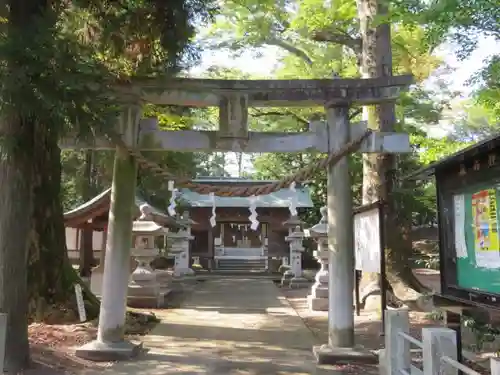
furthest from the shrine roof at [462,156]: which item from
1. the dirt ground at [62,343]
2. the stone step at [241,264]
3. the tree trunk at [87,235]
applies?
the stone step at [241,264]

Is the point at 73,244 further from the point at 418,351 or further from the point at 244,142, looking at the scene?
the point at 418,351

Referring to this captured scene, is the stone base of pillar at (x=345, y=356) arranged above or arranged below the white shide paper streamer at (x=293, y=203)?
below

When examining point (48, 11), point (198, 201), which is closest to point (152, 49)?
point (48, 11)

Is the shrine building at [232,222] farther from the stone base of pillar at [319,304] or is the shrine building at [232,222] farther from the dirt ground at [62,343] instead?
the dirt ground at [62,343]

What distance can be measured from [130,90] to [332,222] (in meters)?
3.39

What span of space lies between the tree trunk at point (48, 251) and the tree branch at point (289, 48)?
1010 cm

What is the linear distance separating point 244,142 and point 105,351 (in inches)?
136

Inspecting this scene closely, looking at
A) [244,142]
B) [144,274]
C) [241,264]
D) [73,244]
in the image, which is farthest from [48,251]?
[241,264]

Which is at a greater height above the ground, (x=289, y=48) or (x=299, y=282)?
(x=289, y=48)

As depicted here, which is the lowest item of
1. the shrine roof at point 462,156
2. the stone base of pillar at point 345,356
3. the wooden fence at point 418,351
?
the stone base of pillar at point 345,356

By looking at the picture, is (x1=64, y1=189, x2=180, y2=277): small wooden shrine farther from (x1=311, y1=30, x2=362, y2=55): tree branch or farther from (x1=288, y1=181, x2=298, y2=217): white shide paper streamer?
(x1=311, y1=30, x2=362, y2=55): tree branch

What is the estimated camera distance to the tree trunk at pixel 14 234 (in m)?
5.52

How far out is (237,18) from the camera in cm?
1559

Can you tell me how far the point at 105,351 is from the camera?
22.0 feet
